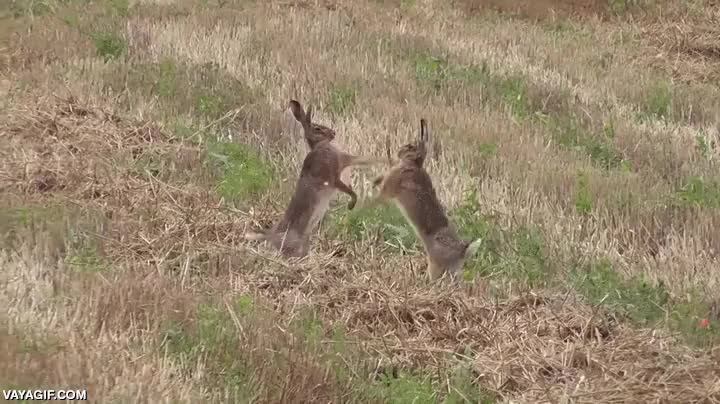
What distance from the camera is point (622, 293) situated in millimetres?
6660

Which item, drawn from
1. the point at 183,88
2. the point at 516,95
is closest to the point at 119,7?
the point at 183,88

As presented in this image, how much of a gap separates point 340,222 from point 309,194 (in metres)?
0.95

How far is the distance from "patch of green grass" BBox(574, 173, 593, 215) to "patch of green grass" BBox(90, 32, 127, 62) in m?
6.36

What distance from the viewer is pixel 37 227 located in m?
6.65

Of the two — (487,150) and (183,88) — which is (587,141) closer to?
(487,150)

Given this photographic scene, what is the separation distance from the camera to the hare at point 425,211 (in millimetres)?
6438

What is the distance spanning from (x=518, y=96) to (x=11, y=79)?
6.24 meters

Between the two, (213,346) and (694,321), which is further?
(694,321)

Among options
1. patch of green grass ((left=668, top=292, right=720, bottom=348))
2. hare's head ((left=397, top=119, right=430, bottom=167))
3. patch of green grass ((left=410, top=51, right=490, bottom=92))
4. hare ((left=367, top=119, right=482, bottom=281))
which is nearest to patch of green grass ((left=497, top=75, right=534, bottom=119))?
patch of green grass ((left=410, top=51, right=490, bottom=92))

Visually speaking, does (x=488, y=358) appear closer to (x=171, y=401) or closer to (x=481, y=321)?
(x=481, y=321)

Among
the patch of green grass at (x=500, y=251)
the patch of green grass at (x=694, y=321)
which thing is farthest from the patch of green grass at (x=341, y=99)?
the patch of green grass at (x=694, y=321)

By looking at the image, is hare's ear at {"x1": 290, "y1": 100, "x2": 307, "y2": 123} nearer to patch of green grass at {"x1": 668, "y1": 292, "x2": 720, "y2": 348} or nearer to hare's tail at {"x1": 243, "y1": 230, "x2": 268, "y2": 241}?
hare's tail at {"x1": 243, "y1": 230, "x2": 268, "y2": 241}

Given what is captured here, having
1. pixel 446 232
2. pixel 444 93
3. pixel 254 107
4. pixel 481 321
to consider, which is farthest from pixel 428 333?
pixel 444 93

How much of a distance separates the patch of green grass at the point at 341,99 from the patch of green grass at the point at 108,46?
2.89 m
